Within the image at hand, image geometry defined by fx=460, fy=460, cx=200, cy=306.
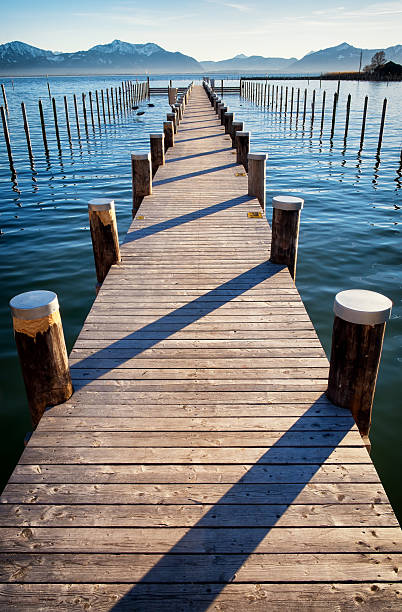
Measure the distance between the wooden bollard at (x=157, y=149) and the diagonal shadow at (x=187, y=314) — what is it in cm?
714

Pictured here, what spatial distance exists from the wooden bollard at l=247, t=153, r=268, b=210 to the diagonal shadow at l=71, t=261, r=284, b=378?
3388 mm

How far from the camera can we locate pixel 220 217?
27.9 feet

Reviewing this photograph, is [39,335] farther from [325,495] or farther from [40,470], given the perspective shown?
[325,495]

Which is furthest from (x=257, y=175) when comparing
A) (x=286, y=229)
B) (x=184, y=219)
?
(x=286, y=229)

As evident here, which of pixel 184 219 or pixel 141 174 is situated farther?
pixel 141 174

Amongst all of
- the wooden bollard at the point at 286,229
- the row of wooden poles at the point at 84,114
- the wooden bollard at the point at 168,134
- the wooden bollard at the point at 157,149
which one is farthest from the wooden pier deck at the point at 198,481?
the row of wooden poles at the point at 84,114

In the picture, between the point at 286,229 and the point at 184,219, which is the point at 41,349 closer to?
the point at 286,229

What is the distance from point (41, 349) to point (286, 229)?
3.78m

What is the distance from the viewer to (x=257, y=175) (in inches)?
367

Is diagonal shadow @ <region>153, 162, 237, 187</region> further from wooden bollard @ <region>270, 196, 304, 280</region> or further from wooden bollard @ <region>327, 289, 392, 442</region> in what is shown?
wooden bollard @ <region>327, 289, 392, 442</region>

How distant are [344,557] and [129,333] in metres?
2.99

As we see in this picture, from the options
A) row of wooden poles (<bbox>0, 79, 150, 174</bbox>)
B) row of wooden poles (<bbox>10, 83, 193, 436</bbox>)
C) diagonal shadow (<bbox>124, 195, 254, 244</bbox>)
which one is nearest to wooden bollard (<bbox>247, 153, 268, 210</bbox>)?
diagonal shadow (<bbox>124, 195, 254, 244</bbox>)

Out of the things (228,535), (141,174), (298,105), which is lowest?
(228,535)

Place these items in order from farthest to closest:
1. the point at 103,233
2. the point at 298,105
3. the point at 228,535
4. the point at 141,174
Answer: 1. the point at 298,105
2. the point at 141,174
3. the point at 103,233
4. the point at 228,535
